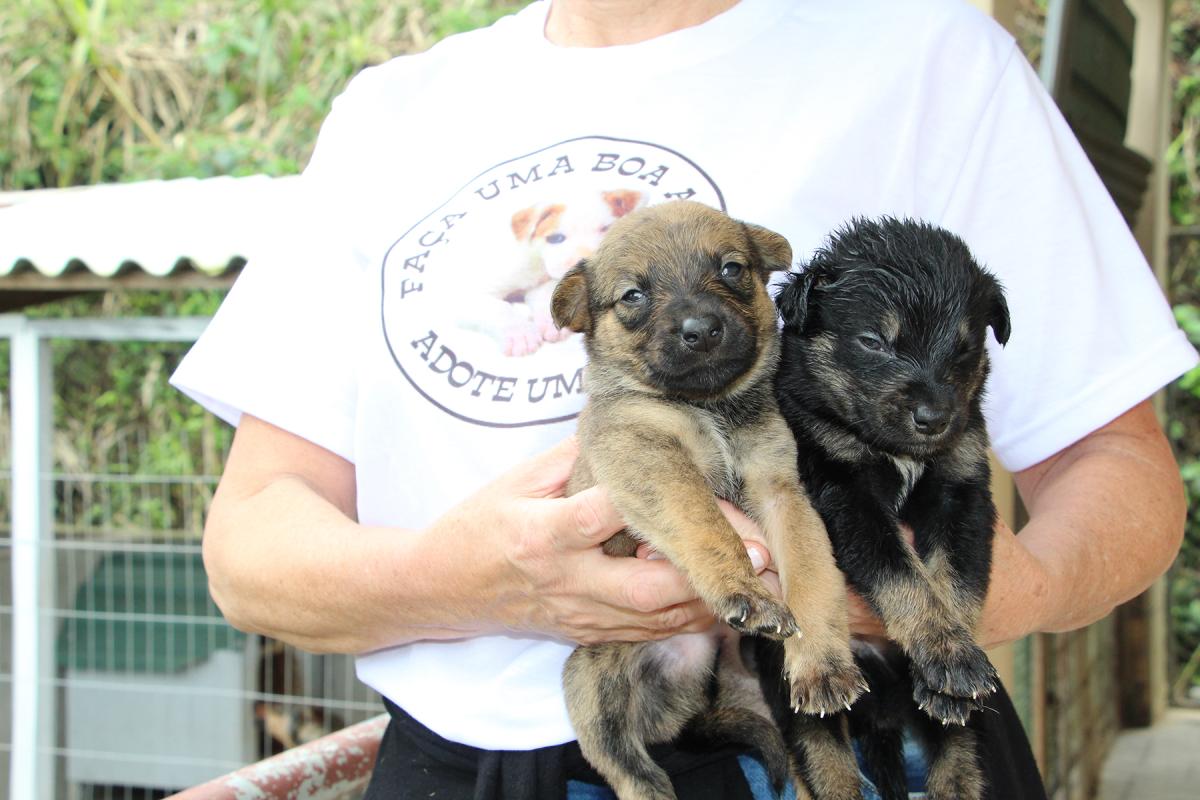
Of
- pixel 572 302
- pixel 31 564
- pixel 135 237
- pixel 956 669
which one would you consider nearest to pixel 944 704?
pixel 956 669

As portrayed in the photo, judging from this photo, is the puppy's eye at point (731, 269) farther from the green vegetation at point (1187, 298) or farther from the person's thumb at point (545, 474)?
the green vegetation at point (1187, 298)

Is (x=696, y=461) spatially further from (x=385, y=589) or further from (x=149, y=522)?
(x=149, y=522)

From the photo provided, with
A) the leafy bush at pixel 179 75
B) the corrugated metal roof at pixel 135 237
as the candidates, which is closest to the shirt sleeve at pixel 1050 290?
the corrugated metal roof at pixel 135 237

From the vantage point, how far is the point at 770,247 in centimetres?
216

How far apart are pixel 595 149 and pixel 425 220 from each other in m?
0.36

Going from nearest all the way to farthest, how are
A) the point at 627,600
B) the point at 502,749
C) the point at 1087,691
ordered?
the point at 627,600
the point at 502,749
the point at 1087,691

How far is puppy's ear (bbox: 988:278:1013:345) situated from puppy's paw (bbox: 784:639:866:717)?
624mm

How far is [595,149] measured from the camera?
7.55ft

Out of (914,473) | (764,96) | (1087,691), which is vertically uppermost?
(764,96)

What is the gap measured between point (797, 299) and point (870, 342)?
0.50 feet

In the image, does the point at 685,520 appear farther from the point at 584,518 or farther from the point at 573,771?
the point at 573,771

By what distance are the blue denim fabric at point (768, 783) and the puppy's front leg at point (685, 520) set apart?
0.37 meters

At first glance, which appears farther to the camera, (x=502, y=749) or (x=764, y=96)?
(x=764, y=96)

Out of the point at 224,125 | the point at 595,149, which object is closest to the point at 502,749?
the point at 595,149
